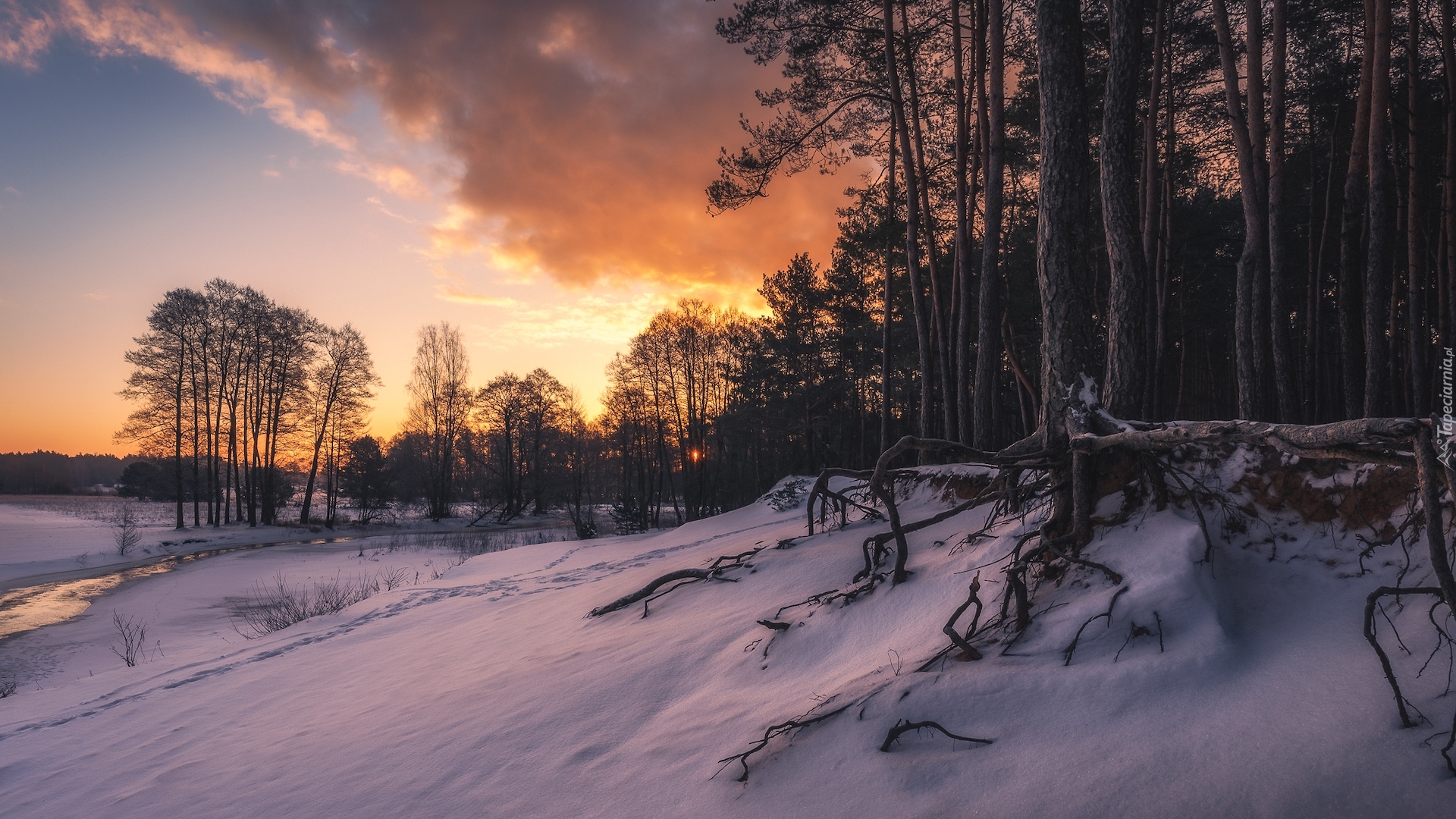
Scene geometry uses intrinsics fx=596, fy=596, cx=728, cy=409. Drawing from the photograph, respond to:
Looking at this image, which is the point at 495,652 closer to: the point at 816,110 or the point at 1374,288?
the point at 816,110

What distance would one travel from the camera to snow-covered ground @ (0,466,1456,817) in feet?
6.27

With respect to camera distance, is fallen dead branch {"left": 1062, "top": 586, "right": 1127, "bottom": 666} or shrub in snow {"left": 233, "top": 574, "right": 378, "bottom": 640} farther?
shrub in snow {"left": 233, "top": 574, "right": 378, "bottom": 640}

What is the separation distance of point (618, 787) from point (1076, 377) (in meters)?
3.39

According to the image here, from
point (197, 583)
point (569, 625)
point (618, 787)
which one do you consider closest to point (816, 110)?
point (569, 625)

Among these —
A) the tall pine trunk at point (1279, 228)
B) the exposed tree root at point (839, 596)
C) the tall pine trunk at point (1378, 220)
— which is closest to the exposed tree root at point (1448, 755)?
the exposed tree root at point (839, 596)

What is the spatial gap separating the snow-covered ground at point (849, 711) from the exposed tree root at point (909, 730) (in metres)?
0.04

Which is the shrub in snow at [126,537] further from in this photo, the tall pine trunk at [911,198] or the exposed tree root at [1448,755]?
the exposed tree root at [1448,755]

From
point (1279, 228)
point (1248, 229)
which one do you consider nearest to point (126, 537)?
point (1248, 229)

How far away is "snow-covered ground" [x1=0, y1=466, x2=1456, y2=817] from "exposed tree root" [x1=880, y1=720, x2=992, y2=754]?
0.04 m

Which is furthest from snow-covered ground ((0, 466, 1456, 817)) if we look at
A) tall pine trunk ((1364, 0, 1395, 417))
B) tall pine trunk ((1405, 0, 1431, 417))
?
tall pine trunk ((1405, 0, 1431, 417))

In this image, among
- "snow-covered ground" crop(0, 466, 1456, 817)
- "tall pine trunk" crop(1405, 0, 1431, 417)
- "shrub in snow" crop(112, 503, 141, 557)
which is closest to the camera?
"snow-covered ground" crop(0, 466, 1456, 817)

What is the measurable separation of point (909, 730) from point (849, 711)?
0.29m

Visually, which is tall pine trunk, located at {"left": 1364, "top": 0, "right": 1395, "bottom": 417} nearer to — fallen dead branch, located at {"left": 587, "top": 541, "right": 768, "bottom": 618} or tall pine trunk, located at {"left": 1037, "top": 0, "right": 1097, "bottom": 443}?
tall pine trunk, located at {"left": 1037, "top": 0, "right": 1097, "bottom": 443}

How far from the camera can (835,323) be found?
28.7 m
